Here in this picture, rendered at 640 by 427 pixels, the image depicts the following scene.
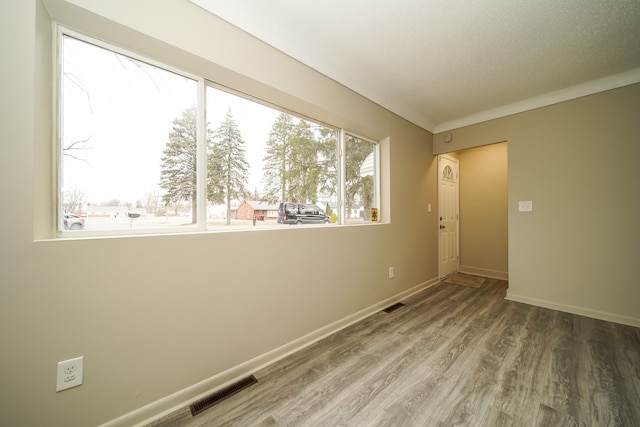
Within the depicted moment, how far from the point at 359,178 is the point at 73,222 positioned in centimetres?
244

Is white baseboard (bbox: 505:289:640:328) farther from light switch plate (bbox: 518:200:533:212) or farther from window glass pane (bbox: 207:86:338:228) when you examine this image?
window glass pane (bbox: 207:86:338:228)

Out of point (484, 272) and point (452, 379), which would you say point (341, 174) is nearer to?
point (452, 379)

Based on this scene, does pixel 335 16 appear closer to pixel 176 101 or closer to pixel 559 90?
pixel 176 101

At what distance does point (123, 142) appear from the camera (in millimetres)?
1386

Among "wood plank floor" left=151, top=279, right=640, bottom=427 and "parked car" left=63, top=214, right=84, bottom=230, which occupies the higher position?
"parked car" left=63, top=214, right=84, bottom=230

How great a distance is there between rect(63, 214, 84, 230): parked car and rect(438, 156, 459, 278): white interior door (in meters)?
4.23

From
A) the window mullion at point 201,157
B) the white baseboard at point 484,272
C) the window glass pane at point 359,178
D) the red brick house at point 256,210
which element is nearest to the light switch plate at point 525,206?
the white baseboard at point 484,272

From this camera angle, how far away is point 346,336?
2223mm

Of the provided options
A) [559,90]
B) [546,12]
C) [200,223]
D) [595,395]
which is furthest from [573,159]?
[200,223]

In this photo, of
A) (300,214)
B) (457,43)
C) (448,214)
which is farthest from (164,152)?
(448,214)

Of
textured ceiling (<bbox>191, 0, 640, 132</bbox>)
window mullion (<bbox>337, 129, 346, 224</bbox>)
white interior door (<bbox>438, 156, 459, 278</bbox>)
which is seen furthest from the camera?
white interior door (<bbox>438, 156, 459, 278</bbox>)

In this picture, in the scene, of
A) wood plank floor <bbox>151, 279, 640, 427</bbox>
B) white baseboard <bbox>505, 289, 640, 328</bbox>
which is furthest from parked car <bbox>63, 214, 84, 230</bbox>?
white baseboard <bbox>505, 289, 640, 328</bbox>

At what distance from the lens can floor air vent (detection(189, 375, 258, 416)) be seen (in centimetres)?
140

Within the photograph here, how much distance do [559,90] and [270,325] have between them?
3.98 metres
